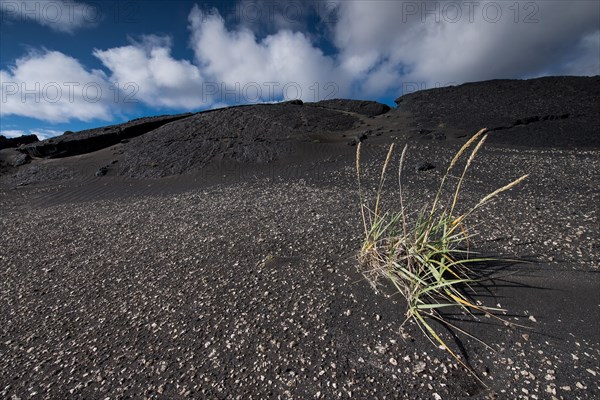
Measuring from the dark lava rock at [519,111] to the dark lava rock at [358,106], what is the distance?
166 centimetres

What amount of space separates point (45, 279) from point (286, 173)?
908 cm

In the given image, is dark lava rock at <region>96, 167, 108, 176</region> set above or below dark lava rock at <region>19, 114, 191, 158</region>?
below

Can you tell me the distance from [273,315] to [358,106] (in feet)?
73.8

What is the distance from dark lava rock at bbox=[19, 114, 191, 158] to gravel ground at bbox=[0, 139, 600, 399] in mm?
16650

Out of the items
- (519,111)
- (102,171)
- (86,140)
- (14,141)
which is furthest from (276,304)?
(14,141)

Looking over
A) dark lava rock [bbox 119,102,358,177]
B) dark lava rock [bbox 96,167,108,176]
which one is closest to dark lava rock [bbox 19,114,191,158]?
dark lava rock [bbox 119,102,358,177]

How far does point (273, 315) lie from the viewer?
3.55 meters

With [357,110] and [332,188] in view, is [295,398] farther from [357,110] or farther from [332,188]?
[357,110]

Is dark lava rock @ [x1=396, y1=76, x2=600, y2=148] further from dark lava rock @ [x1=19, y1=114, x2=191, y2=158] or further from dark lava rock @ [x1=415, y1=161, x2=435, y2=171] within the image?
dark lava rock @ [x1=19, y1=114, x2=191, y2=158]

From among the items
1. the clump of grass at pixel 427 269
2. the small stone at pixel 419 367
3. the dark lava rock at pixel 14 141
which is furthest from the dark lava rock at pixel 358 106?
the dark lava rock at pixel 14 141

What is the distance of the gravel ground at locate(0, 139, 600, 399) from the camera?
Answer: 270 cm

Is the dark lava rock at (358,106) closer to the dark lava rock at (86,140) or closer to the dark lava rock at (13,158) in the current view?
the dark lava rock at (86,140)

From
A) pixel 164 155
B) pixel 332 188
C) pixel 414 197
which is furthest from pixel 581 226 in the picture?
pixel 164 155

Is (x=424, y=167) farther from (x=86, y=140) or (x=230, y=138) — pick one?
(x=86, y=140)
